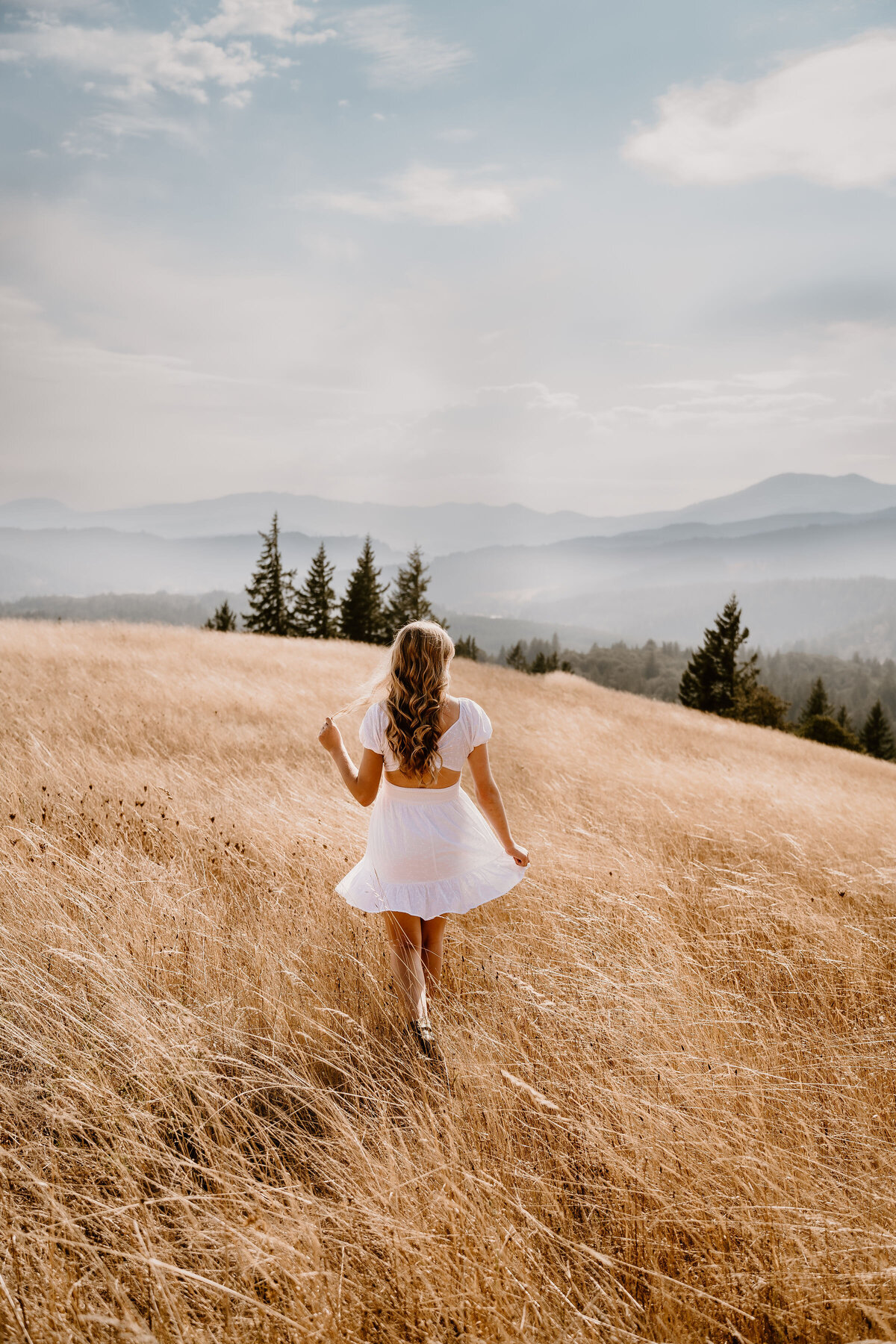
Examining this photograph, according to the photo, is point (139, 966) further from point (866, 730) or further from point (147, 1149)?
point (866, 730)

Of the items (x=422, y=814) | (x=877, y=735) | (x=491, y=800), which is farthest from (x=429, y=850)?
(x=877, y=735)

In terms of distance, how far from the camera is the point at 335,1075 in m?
3.14

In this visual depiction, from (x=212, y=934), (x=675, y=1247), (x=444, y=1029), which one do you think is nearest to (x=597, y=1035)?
(x=444, y=1029)

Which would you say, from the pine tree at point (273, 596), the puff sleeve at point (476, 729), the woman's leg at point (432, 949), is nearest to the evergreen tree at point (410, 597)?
the pine tree at point (273, 596)

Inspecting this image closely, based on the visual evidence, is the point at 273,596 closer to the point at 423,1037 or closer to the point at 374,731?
the point at 374,731

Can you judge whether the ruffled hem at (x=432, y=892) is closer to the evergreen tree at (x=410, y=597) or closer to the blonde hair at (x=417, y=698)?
the blonde hair at (x=417, y=698)

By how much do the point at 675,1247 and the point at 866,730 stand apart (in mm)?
88796

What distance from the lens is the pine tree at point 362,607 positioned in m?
49.7

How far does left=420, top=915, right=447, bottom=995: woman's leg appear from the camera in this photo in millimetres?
3709

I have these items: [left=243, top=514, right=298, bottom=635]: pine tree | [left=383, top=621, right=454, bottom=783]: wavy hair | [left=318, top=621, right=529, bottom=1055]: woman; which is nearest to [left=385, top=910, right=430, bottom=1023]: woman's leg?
[left=318, top=621, right=529, bottom=1055]: woman

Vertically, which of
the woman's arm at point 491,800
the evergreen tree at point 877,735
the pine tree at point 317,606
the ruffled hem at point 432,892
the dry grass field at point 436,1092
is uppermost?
the pine tree at point 317,606

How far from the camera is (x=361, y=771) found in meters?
3.79

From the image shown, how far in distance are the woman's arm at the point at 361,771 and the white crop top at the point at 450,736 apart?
5cm

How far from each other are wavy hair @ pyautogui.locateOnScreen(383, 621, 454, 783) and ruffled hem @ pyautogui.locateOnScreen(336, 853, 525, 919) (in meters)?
0.61
